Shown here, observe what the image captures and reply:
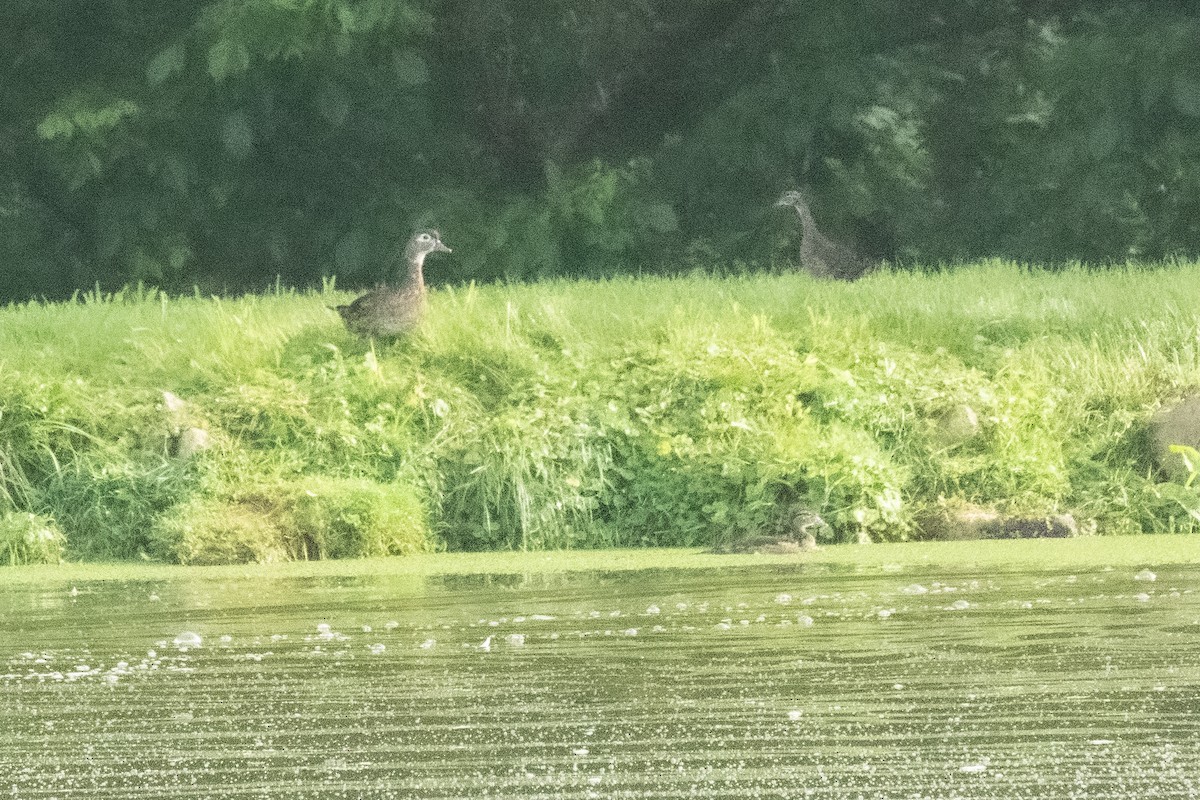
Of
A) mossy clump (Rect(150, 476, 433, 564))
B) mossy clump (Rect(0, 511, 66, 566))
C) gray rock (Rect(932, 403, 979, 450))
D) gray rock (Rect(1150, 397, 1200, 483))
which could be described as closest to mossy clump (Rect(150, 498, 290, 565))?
mossy clump (Rect(150, 476, 433, 564))

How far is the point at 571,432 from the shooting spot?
12.5 metres

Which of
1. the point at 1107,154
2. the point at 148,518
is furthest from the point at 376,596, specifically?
the point at 1107,154

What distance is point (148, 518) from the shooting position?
12.4 meters

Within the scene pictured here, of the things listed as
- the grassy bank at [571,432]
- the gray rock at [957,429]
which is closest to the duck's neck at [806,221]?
the grassy bank at [571,432]

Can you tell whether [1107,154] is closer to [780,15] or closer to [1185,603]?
[780,15]

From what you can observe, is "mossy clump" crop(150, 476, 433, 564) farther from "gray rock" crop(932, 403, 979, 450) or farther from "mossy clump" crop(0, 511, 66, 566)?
"gray rock" crop(932, 403, 979, 450)

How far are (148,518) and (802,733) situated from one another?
6.55 m

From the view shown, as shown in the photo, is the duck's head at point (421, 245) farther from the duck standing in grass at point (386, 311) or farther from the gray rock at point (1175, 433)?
the gray rock at point (1175, 433)

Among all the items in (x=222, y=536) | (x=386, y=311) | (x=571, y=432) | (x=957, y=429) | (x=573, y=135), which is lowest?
(x=222, y=536)

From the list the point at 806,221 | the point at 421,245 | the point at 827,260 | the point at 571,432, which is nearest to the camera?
the point at 571,432

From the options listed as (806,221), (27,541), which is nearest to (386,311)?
(27,541)

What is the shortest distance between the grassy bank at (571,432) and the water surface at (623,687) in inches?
62.7

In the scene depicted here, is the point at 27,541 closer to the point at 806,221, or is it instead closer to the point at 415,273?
the point at 415,273

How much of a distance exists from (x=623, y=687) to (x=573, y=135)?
16.4 metres
